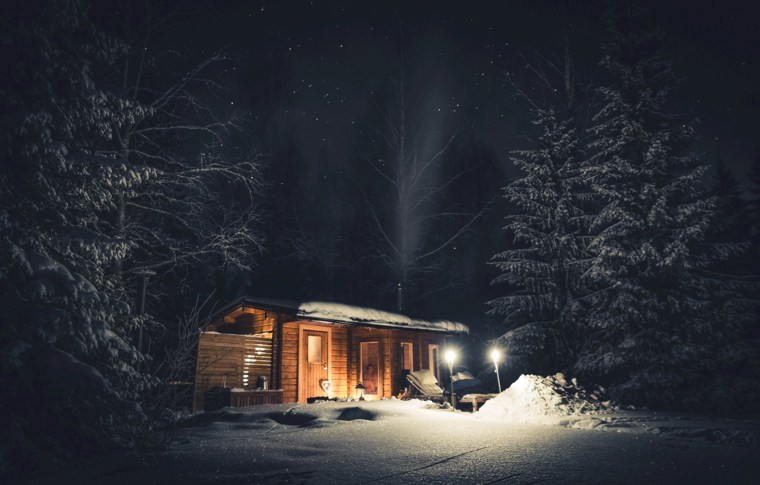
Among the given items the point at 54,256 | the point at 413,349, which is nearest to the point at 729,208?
the point at 413,349

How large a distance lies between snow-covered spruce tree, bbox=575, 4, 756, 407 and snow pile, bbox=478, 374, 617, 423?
2.05 metres

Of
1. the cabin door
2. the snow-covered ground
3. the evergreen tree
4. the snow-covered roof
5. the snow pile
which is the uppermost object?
the evergreen tree

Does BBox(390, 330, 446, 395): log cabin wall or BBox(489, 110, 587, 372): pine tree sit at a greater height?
BBox(489, 110, 587, 372): pine tree

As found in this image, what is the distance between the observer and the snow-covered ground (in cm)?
551

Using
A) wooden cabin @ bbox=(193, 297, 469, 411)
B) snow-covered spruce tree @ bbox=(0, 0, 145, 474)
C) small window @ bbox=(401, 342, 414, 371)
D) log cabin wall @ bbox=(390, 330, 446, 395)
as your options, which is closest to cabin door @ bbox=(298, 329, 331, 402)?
wooden cabin @ bbox=(193, 297, 469, 411)

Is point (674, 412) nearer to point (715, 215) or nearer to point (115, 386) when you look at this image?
point (715, 215)

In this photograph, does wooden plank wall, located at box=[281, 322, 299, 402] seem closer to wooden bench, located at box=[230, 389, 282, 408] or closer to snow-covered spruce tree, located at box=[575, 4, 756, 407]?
wooden bench, located at box=[230, 389, 282, 408]

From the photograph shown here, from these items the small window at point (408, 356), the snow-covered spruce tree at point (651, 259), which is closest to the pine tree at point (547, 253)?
the snow-covered spruce tree at point (651, 259)

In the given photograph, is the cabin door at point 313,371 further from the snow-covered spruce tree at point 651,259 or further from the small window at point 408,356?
the snow-covered spruce tree at point 651,259

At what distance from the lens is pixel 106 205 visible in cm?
789

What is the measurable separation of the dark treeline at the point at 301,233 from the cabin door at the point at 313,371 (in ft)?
14.3

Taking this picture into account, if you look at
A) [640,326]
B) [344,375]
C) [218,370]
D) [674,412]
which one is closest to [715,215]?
[640,326]

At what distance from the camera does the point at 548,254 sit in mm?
18438

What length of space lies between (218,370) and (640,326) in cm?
1339
